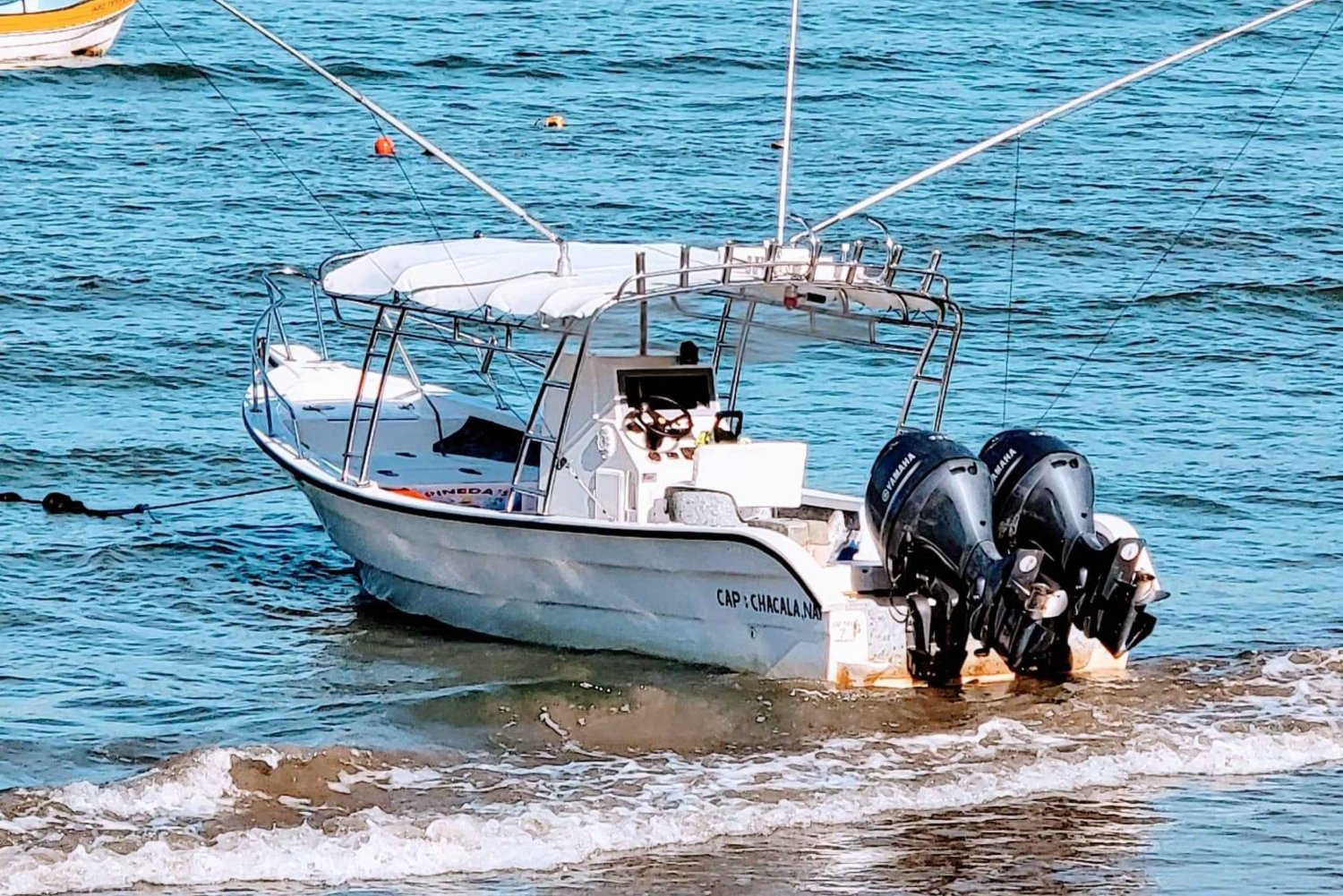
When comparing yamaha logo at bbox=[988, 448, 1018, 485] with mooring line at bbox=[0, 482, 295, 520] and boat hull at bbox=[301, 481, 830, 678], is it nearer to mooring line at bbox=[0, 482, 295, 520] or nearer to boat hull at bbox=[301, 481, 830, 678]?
boat hull at bbox=[301, 481, 830, 678]

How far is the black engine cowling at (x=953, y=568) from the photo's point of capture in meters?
11.4

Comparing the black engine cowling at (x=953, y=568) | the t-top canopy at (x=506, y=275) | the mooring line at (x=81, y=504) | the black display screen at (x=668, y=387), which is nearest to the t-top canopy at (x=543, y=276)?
the t-top canopy at (x=506, y=275)

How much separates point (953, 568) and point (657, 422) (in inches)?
85.3

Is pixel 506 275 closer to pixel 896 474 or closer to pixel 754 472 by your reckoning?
pixel 754 472

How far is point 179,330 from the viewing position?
824 inches

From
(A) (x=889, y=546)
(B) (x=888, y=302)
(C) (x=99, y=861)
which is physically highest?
(B) (x=888, y=302)

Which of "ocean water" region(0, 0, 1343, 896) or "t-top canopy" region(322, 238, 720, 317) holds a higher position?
"t-top canopy" region(322, 238, 720, 317)

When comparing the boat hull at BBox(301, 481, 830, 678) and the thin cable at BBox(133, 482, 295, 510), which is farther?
the thin cable at BBox(133, 482, 295, 510)

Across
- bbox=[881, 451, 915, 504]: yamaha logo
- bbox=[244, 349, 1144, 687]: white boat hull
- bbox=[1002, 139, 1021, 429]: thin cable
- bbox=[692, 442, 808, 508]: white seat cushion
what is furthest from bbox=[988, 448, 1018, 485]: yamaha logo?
bbox=[1002, 139, 1021, 429]: thin cable

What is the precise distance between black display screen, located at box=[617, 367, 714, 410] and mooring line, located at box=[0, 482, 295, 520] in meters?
3.91

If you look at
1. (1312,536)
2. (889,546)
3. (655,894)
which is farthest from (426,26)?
(655,894)

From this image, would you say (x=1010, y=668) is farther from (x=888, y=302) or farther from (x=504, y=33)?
(x=504, y=33)

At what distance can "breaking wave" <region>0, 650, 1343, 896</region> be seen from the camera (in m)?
9.61

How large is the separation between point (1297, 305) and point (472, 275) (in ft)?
38.1
